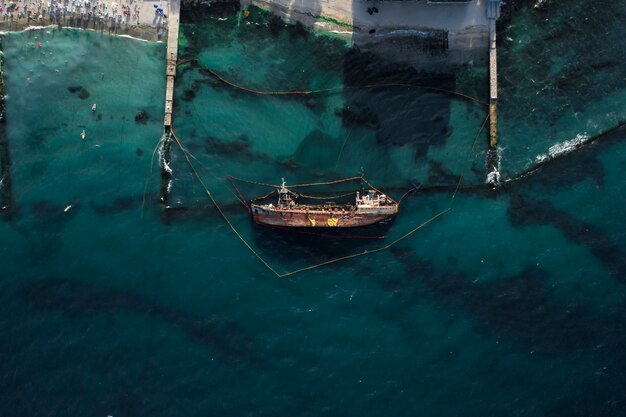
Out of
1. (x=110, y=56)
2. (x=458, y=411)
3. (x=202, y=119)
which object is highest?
(x=110, y=56)

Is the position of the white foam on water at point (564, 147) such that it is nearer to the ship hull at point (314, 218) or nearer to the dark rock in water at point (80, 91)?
the ship hull at point (314, 218)

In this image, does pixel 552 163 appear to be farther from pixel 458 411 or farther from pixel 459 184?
pixel 458 411

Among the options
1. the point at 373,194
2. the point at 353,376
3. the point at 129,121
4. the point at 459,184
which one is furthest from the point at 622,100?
the point at 129,121

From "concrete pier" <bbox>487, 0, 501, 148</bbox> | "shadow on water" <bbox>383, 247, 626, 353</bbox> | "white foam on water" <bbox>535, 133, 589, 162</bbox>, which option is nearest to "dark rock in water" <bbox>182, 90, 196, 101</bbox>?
"shadow on water" <bbox>383, 247, 626, 353</bbox>

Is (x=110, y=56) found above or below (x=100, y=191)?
above

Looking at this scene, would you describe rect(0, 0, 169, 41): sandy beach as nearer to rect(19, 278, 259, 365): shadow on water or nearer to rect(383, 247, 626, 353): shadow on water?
rect(19, 278, 259, 365): shadow on water

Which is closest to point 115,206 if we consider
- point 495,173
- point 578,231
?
point 495,173

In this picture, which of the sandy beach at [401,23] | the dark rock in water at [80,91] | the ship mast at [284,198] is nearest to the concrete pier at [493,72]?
the sandy beach at [401,23]
